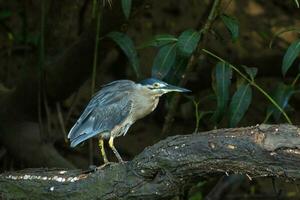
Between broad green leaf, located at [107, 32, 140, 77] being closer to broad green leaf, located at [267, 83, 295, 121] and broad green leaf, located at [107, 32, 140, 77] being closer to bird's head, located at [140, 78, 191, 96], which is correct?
bird's head, located at [140, 78, 191, 96]

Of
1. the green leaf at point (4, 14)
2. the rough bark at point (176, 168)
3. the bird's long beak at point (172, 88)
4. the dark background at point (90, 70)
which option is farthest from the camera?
the green leaf at point (4, 14)

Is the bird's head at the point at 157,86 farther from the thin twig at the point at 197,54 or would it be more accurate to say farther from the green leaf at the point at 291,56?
the green leaf at the point at 291,56

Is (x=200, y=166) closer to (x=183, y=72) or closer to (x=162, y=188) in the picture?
(x=162, y=188)

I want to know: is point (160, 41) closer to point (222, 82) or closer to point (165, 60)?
point (165, 60)

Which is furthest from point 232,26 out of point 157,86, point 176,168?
point 176,168

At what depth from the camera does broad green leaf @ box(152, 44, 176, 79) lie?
153 inches

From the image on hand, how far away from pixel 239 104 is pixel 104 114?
66 centimetres

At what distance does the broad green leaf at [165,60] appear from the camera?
3889 mm

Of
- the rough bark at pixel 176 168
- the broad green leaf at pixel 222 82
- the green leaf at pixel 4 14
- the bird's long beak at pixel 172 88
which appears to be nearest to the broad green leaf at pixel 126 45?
the bird's long beak at pixel 172 88

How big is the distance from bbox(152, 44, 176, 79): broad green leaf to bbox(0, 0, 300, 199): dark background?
0.78ft

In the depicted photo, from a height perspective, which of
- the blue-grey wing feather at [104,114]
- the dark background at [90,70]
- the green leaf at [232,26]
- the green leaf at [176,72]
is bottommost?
the dark background at [90,70]

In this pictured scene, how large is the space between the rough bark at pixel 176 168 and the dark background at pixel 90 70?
0.94 meters

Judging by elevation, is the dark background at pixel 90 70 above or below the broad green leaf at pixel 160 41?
below

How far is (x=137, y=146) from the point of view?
584 cm
